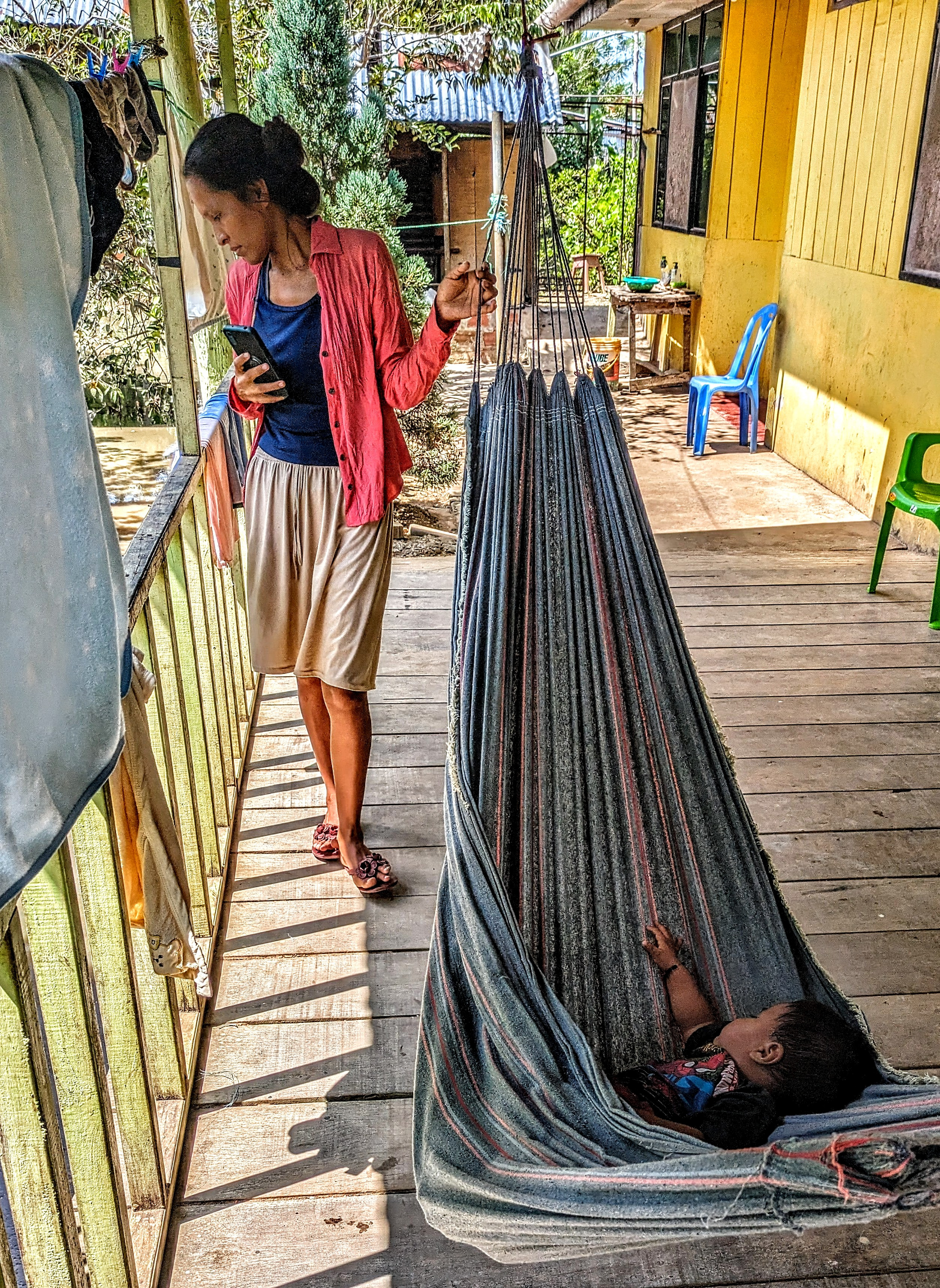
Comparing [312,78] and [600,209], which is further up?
[312,78]

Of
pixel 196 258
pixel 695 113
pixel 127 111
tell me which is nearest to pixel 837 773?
pixel 196 258

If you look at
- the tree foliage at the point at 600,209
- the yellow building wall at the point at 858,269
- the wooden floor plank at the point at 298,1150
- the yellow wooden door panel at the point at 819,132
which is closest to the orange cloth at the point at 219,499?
the wooden floor plank at the point at 298,1150

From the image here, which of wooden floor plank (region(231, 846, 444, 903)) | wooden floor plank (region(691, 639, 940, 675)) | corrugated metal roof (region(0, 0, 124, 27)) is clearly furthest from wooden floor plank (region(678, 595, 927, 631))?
corrugated metal roof (region(0, 0, 124, 27))

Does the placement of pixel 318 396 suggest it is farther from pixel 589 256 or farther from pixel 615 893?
pixel 589 256

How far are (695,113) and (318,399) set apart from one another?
234 inches

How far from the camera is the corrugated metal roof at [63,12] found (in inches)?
145

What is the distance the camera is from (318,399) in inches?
75.4

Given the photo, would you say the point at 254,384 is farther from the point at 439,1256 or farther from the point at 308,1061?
the point at 439,1256

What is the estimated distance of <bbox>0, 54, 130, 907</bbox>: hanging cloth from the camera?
0.81 meters

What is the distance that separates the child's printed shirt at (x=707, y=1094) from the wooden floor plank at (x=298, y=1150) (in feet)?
1.25

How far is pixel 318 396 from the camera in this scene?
191cm

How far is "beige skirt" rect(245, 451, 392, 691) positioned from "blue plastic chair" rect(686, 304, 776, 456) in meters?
3.96

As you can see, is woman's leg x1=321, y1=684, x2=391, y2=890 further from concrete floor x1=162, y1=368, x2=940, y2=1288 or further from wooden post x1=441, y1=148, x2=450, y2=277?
wooden post x1=441, y1=148, x2=450, y2=277

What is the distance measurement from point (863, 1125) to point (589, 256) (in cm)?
983
